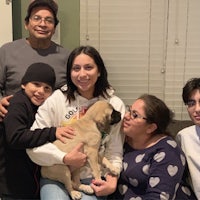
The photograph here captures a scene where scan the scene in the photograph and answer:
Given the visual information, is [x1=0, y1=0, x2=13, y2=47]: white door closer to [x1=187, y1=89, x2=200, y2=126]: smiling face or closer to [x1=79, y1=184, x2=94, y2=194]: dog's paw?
[x1=79, y1=184, x2=94, y2=194]: dog's paw

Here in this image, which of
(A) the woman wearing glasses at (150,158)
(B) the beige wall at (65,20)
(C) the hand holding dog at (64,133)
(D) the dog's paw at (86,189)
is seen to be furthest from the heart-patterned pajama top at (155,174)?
(B) the beige wall at (65,20)

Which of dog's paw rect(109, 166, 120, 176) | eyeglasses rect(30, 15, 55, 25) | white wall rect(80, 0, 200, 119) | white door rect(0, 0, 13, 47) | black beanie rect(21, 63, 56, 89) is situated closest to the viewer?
dog's paw rect(109, 166, 120, 176)

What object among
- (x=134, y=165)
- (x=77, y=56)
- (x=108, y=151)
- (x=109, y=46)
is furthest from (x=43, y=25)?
(x=134, y=165)

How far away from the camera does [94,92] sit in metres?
1.85

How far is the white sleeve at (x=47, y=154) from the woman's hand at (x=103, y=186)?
0.20m

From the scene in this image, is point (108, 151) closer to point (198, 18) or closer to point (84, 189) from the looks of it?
point (84, 189)

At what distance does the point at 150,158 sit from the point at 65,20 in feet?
4.57

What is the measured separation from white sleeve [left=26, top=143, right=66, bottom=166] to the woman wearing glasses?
0.35 metres

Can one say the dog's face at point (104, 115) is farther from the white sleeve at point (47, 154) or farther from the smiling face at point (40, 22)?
the smiling face at point (40, 22)

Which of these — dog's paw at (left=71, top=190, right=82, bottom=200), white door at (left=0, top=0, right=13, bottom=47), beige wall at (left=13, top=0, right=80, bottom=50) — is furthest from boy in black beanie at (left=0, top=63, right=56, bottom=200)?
beige wall at (left=13, top=0, right=80, bottom=50)

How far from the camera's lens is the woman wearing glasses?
1.59 m

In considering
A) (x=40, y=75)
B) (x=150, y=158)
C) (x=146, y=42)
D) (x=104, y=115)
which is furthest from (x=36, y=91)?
(x=146, y=42)

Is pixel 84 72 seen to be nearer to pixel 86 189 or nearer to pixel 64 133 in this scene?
pixel 64 133

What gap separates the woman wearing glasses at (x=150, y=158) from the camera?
1.59 m
